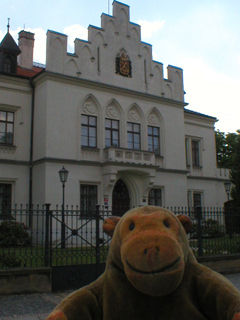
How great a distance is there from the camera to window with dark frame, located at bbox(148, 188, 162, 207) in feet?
74.8

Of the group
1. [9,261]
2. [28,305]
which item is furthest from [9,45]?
[28,305]

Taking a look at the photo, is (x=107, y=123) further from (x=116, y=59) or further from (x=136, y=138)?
(x=116, y=59)

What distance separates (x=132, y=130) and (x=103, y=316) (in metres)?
20.0

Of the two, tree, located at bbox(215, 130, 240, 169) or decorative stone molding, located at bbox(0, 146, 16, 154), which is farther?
tree, located at bbox(215, 130, 240, 169)

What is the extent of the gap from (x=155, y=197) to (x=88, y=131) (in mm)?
6172

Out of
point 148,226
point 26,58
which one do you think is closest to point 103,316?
point 148,226

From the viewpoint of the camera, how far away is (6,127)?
20.0 meters

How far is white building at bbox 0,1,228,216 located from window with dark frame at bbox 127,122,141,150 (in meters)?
0.06

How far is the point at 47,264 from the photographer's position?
338 inches

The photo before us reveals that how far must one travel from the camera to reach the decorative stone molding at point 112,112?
21.7 metres

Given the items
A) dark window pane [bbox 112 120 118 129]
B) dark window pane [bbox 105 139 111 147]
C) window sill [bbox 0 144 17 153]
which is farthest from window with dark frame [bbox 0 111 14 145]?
dark window pane [bbox 112 120 118 129]

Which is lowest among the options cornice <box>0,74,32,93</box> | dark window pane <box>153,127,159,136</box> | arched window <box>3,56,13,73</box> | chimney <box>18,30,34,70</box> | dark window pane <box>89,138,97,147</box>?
dark window pane <box>89,138,97,147</box>

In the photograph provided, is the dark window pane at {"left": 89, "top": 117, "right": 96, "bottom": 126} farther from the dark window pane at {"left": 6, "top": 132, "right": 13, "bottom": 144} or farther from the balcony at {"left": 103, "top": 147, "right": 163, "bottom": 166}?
the dark window pane at {"left": 6, "top": 132, "right": 13, "bottom": 144}

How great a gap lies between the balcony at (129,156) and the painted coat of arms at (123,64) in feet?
16.7
